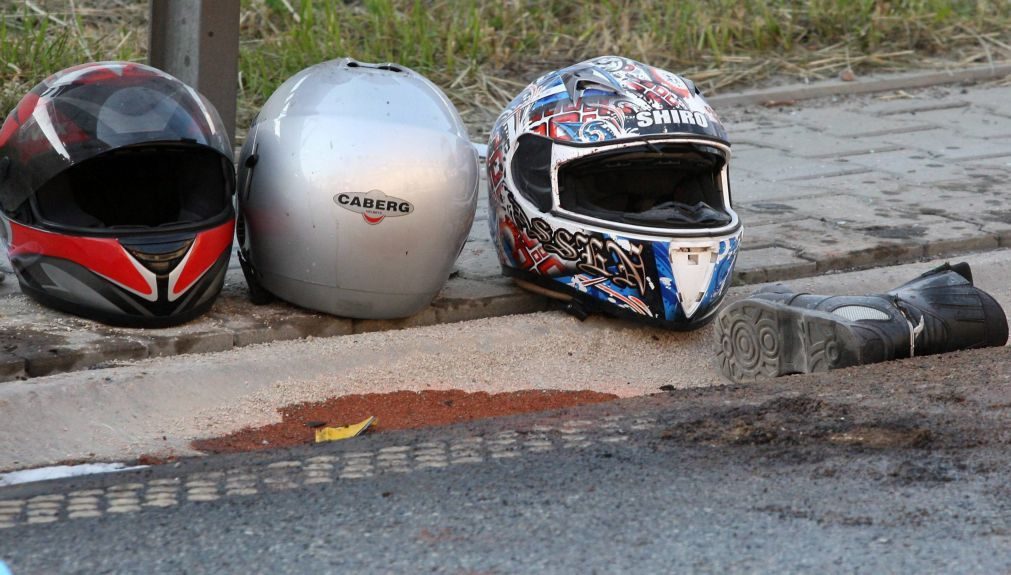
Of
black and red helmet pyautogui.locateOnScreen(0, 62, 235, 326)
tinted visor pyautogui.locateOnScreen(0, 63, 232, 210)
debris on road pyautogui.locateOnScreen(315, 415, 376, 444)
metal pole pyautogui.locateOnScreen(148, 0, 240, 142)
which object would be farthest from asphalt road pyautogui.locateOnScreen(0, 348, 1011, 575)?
metal pole pyautogui.locateOnScreen(148, 0, 240, 142)

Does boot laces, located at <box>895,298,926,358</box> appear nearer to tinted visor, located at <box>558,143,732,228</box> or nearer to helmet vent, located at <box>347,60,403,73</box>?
tinted visor, located at <box>558,143,732,228</box>

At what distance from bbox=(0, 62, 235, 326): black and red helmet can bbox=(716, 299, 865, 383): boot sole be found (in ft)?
5.50

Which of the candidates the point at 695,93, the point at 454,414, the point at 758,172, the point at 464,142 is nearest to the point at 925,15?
the point at 758,172

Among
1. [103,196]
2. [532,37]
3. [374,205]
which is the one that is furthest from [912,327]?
[532,37]

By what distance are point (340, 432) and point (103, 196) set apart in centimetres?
137

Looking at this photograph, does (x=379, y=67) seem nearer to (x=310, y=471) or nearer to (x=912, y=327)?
(x=310, y=471)

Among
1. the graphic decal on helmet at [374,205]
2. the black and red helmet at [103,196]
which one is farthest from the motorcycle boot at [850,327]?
the black and red helmet at [103,196]

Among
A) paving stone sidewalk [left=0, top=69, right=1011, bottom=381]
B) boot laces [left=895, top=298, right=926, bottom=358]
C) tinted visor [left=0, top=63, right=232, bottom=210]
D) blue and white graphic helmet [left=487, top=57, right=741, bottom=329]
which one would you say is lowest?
paving stone sidewalk [left=0, top=69, right=1011, bottom=381]

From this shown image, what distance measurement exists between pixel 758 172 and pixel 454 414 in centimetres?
323

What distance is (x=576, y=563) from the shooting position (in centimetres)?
305

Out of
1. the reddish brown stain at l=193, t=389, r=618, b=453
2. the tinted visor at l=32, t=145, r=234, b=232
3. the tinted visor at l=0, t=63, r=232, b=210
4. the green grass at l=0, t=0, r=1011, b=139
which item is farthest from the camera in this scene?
the green grass at l=0, t=0, r=1011, b=139

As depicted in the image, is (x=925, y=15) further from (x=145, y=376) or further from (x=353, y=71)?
(x=145, y=376)

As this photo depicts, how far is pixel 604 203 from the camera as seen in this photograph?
211 inches

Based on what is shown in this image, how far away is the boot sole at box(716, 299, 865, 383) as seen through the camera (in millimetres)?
4520
